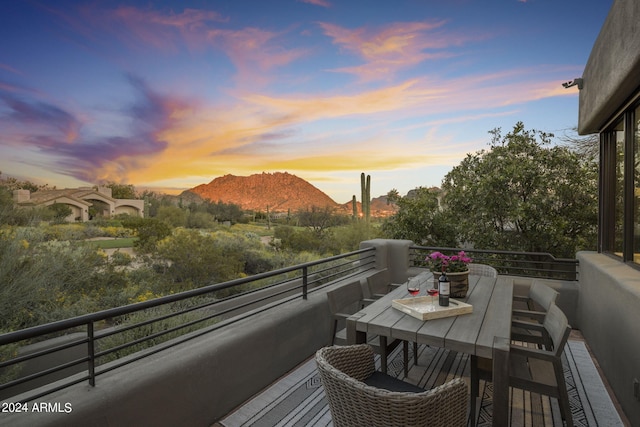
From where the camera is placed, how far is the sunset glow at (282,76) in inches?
269

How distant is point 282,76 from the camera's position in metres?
9.96

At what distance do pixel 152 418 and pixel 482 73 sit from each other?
27.6 ft

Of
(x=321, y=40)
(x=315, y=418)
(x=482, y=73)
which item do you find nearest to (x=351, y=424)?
(x=315, y=418)

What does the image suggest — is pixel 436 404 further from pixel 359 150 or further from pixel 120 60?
pixel 359 150

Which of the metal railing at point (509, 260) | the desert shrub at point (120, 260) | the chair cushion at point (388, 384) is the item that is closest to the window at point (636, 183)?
the metal railing at point (509, 260)

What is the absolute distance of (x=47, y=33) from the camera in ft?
26.9

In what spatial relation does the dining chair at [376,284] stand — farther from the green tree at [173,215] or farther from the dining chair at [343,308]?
the green tree at [173,215]

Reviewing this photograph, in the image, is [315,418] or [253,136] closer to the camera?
[315,418]

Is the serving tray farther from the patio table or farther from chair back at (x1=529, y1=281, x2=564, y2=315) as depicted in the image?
chair back at (x1=529, y1=281, x2=564, y2=315)

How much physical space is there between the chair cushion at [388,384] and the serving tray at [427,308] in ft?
1.52

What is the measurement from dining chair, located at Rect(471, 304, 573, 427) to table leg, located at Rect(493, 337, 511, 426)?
6.0 inches

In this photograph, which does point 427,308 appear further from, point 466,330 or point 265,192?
point 265,192

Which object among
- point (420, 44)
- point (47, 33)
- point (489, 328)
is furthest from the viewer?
point (47, 33)

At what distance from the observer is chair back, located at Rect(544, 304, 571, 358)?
1918mm
